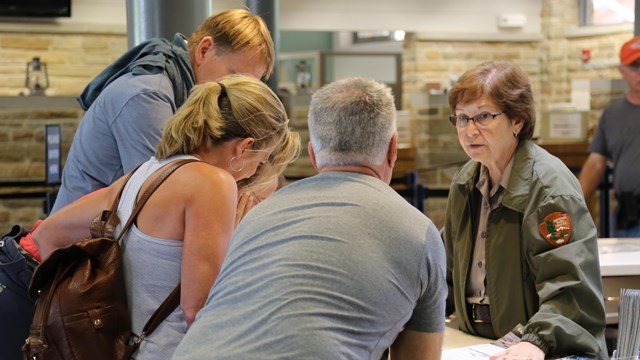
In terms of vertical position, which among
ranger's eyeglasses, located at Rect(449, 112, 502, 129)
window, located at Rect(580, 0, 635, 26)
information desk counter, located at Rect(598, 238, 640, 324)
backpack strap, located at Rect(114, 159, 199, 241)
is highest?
window, located at Rect(580, 0, 635, 26)

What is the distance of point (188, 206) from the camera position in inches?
82.3

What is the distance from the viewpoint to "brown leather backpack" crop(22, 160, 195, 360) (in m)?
2.11

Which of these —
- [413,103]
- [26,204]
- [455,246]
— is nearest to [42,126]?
[26,204]

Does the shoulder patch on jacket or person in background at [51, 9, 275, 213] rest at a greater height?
person in background at [51, 9, 275, 213]

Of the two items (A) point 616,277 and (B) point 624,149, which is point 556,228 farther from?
(B) point 624,149

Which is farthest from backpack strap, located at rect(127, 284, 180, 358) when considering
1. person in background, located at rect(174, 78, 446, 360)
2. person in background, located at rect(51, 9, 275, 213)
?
person in background, located at rect(51, 9, 275, 213)

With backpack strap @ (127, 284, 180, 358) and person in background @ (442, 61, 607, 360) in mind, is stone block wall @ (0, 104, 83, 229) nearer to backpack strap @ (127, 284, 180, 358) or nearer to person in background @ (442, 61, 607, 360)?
person in background @ (442, 61, 607, 360)

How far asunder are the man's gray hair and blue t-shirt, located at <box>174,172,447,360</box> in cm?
5

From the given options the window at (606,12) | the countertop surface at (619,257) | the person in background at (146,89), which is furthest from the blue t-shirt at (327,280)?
the window at (606,12)

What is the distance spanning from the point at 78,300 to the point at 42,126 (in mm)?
6589

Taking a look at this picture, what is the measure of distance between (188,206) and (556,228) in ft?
3.23

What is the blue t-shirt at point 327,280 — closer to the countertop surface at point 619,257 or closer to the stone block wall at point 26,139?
the countertop surface at point 619,257

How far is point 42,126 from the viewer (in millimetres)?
8375

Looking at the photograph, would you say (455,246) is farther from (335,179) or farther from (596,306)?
(335,179)
